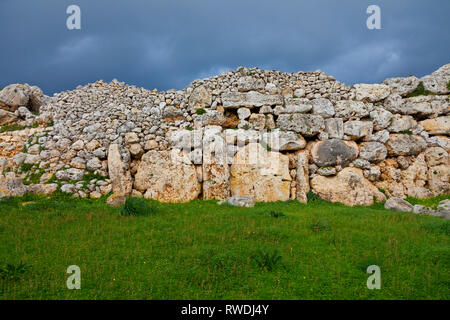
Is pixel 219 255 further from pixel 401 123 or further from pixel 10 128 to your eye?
pixel 10 128

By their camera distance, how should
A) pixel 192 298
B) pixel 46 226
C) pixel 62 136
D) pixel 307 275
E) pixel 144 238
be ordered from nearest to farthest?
1. pixel 192 298
2. pixel 307 275
3. pixel 144 238
4. pixel 46 226
5. pixel 62 136

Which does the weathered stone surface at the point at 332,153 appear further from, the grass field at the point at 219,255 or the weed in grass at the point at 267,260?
the weed in grass at the point at 267,260

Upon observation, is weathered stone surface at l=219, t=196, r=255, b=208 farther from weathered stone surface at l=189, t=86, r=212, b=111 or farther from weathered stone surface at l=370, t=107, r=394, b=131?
weathered stone surface at l=370, t=107, r=394, b=131

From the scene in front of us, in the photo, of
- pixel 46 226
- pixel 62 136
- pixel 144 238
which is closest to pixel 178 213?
pixel 144 238

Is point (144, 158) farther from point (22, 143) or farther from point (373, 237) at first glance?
point (373, 237)

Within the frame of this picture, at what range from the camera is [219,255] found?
28.0 feet

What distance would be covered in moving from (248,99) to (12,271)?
1655 centimetres

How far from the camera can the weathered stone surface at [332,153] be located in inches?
770

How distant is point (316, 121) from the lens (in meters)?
20.5

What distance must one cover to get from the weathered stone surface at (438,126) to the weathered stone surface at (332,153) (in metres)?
6.45

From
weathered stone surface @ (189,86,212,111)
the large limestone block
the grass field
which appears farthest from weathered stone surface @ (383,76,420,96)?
weathered stone surface @ (189,86,212,111)

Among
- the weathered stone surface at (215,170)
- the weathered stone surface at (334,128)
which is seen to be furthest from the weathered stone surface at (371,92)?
the weathered stone surface at (215,170)

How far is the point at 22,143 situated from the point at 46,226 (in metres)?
12.4

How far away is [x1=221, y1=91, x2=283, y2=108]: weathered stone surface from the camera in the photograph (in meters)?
20.8
